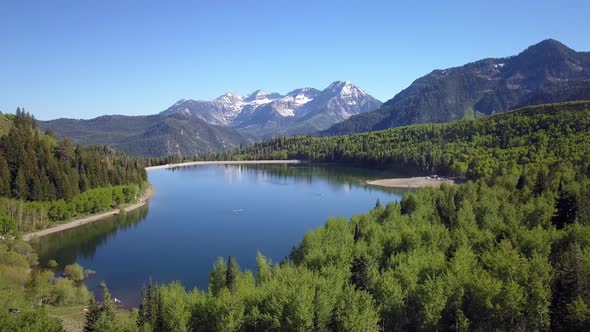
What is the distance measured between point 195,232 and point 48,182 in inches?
1343

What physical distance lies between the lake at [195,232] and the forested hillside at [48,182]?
5.85m

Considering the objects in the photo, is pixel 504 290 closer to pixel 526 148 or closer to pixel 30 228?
pixel 30 228

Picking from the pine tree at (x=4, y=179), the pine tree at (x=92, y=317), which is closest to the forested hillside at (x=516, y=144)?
the pine tree at (x=92, y=317)

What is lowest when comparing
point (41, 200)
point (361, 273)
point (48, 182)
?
point (361, 273)

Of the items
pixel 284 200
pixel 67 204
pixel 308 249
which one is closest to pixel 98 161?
pixel 67 204

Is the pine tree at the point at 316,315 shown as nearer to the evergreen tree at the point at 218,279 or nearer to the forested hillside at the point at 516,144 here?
the evergreen tree at the point at 218,279

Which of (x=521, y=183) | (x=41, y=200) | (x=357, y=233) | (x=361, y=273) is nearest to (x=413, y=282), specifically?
(x=361, y=273)

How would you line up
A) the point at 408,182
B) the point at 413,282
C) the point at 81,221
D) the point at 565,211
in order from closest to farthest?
the point at 413,282 < the point at 565,211 < the point at 81,221 < the point at 408,182

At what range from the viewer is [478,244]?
5166 centimetres

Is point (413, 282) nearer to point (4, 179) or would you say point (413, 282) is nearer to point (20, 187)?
point (20, 187)

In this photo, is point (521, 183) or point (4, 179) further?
point (4, 179)

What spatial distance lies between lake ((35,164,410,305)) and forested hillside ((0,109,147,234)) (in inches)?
230

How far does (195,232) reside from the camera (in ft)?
308

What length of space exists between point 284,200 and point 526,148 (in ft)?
259
